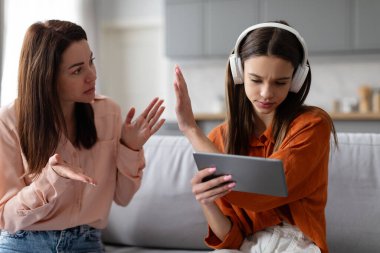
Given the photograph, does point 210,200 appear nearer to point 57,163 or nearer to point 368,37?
point 57,163

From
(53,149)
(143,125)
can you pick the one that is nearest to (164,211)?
(143,125)

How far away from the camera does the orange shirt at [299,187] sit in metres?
1.48

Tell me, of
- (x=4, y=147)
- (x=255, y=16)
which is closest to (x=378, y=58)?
(x=255, y=16)

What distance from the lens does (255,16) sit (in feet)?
16.8

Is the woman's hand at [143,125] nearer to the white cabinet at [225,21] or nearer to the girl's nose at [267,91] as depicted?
the girl's nose at [267,91]

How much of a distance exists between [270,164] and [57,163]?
0.67m

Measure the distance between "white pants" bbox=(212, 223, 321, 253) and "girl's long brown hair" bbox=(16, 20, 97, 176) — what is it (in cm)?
66

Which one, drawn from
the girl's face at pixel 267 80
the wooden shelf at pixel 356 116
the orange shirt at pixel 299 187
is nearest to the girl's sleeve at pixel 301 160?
the orange shirt at pixel 299 187

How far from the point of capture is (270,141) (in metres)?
1.60

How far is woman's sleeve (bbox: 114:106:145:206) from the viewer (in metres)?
1.84

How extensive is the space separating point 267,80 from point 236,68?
127 millimetres

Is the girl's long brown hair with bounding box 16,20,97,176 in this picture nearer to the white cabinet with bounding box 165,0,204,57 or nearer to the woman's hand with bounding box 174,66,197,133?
the woman's hand with bounding box 174,66,197,133

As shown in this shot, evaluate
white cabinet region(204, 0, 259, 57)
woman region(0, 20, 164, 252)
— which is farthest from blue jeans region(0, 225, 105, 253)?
white cabinet region(204, 0, 259, 57)

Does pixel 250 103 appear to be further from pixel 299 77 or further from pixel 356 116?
pixel 356 116
